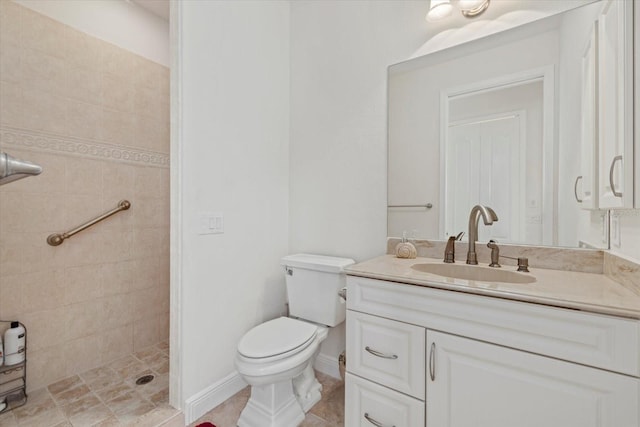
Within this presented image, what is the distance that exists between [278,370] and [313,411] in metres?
0.47

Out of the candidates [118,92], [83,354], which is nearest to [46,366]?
[83,354]

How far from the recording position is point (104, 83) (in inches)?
80.9

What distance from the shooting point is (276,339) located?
146 cm

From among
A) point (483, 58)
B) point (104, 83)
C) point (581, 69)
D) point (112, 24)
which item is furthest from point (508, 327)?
point (112, 24)

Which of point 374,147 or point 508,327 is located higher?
point 374,147

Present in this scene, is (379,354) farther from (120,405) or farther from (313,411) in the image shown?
(120,405)

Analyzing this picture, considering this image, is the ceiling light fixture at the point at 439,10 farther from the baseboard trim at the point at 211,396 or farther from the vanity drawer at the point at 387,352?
the baseboard trim at the point at 211,396

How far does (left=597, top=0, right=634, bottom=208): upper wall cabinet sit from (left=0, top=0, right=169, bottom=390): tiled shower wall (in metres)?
2.69

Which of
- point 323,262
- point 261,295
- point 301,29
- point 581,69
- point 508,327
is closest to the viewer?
point 508,327

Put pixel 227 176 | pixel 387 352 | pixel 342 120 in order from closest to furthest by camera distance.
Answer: pixel 387 352
pixel 227 176
pixel 342 120

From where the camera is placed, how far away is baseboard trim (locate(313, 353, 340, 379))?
1.91 metres

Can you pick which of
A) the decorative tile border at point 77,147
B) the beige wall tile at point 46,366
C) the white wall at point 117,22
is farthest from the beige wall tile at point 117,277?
the white wall at point 117,22

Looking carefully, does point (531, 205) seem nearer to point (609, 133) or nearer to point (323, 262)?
point (609, 133)

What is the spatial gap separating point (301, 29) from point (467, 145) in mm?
1430
